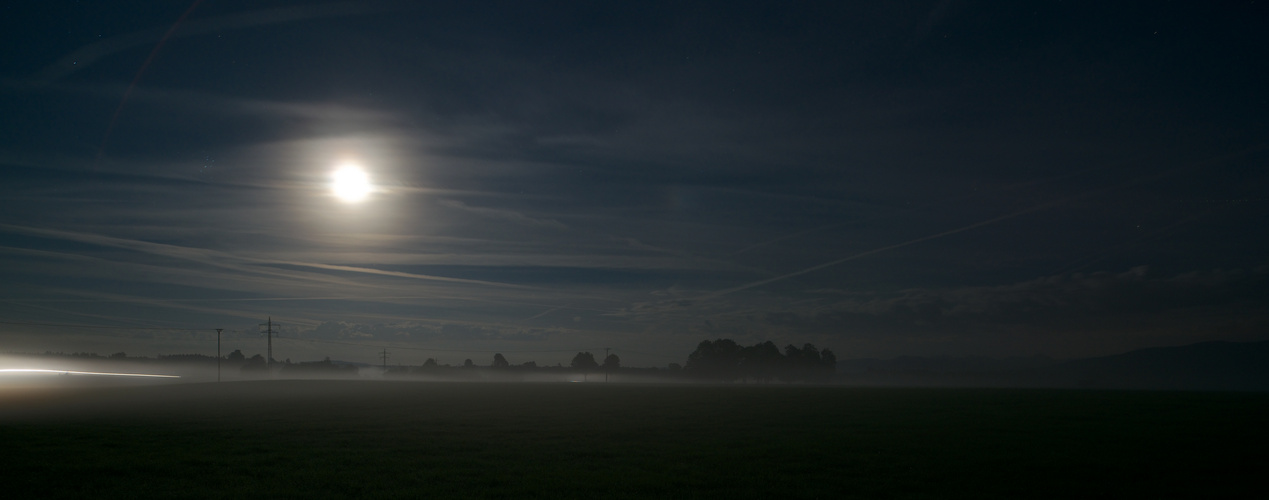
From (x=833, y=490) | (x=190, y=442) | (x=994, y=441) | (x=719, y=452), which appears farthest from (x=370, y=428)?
(x=994, y=441)

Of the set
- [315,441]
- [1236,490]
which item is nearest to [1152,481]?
[1236,490]

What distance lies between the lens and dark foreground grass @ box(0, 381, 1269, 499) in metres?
20.5

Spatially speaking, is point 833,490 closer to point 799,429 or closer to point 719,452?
point 719,452

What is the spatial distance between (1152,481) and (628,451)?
18228mm

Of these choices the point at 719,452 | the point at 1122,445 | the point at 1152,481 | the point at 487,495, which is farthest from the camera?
the point at 1122,445

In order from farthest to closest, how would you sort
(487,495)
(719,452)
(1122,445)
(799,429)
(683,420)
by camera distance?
(683,420)
(799,429)
(1122,445)
(719,452)
(487,495)

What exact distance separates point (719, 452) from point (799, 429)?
1105 cm

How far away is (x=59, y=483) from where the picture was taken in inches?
809

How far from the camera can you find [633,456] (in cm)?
2739

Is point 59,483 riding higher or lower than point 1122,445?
higher

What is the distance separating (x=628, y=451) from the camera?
94.4 ft

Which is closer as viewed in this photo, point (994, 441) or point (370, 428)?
A: point (994, 441)

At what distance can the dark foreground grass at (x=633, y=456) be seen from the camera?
67.3ft

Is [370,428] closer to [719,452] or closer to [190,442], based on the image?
[190,442]
